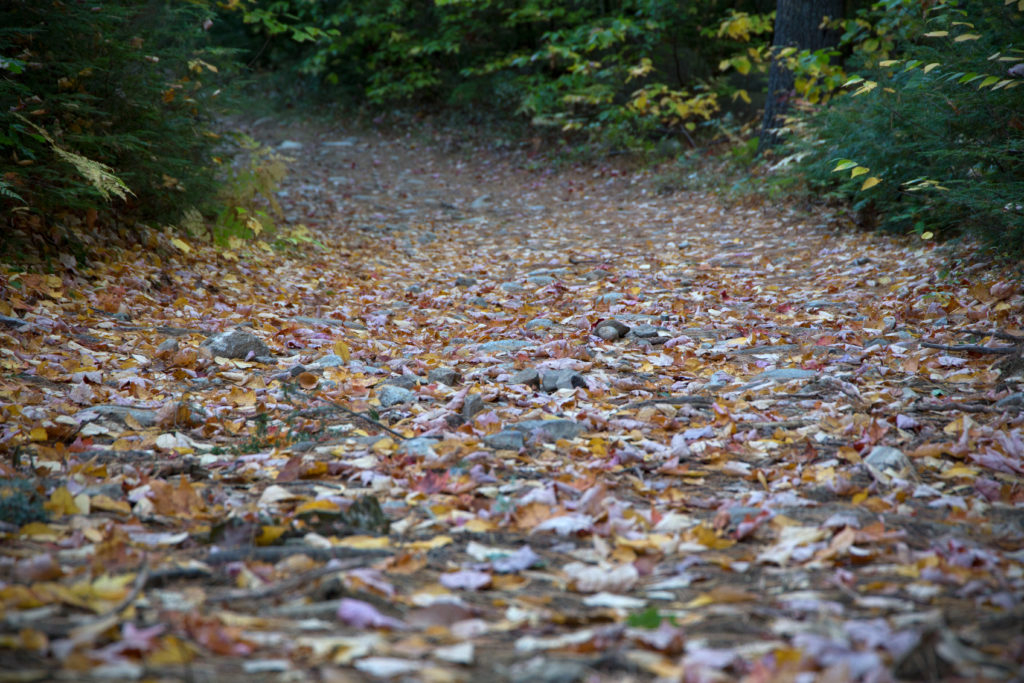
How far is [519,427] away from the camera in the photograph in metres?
3.19

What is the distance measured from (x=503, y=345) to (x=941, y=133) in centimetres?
364

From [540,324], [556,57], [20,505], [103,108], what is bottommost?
[540,324]

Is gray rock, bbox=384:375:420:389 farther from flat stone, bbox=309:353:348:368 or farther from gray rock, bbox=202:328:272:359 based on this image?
gray rock, bbox=202:328:272:359

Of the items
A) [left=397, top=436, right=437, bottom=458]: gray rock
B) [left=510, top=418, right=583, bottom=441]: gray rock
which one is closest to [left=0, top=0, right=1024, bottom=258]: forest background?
[left=397, top=436, right=437, bottom=458]: gray rock

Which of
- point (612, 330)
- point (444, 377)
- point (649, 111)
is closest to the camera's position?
point (444, 377)

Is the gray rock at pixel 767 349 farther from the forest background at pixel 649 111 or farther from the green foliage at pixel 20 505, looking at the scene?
the green foliage at pixel 20 505

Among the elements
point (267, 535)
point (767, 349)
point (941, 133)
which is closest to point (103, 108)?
point (267, 535)

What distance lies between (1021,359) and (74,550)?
13.0ft

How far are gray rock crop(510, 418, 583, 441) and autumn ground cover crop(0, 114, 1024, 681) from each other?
0.06 feet

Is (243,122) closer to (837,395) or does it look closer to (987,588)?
(837,395)

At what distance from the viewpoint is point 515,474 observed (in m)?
2.75

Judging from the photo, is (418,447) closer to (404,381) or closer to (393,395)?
(393,395)

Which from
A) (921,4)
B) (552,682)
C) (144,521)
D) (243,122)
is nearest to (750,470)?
(552,682)

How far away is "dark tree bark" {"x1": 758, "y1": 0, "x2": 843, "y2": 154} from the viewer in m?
8.70
